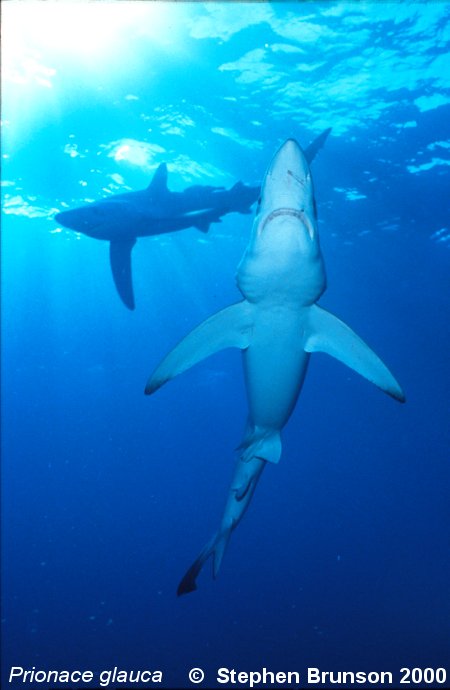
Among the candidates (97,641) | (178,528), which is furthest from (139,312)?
(97,641)

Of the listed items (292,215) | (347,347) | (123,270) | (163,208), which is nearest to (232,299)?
(123,270)

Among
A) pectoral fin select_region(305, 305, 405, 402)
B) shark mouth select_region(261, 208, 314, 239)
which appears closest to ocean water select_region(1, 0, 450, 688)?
pectoral fin select_region(305, 305, 405, 402)

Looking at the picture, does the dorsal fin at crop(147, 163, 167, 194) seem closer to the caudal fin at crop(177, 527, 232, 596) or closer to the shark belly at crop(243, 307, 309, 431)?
the shark belly at crop(243, 307, 309, 431)

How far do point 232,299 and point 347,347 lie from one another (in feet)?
88.6

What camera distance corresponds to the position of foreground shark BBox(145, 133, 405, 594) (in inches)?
127

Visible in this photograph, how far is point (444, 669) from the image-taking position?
14.8 meters

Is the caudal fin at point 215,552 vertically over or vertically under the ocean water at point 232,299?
under

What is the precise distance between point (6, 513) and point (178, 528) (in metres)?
18.3

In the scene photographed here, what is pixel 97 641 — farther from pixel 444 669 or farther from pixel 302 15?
pixel 302 15

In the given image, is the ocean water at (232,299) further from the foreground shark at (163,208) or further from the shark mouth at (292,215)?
the shark mouth at (292,215)

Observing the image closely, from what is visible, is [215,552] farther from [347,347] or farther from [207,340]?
[347,347]

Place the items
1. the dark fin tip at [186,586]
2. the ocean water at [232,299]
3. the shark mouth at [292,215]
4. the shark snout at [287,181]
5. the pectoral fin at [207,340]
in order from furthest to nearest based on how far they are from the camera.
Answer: the ocean water at [232,299] < the dark fin tip at [186,586] < the pectoral fin at [207,340] < the shark mouth at [292,215] < the shark snout at [287,181]

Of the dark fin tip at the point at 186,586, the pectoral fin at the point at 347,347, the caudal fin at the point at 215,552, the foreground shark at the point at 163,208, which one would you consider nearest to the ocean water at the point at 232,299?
the foreground shark at the point at 163,208

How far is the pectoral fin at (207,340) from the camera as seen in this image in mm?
4297
